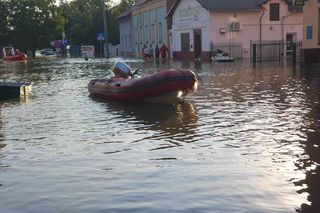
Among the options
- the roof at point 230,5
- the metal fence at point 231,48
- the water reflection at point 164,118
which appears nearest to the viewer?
the water reflection at point 164,118

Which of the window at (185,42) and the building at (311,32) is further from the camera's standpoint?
the window at (185,42)

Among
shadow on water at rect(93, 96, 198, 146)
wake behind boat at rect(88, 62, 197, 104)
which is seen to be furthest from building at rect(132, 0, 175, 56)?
shadow on water at rect(93, 96, 198, 146)

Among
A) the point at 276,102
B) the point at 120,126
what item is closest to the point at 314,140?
the point at 120,126

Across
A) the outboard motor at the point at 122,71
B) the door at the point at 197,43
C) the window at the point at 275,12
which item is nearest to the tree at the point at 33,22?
the door at the point at 197,43

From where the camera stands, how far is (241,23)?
143 ft

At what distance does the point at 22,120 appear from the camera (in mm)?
13086

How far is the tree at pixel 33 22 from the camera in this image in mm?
79250

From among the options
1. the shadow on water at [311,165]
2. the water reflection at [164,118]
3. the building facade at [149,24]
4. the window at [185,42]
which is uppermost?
the building facade at [149,24]

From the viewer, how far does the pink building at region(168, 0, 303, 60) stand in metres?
43.2

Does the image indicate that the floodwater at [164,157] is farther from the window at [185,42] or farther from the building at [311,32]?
the window at [185,42]

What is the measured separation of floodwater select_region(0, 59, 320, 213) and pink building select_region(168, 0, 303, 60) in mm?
28318

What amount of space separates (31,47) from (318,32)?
196ft

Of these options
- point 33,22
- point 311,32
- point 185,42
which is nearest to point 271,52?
point 311,32

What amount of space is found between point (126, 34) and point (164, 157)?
64.5 m
